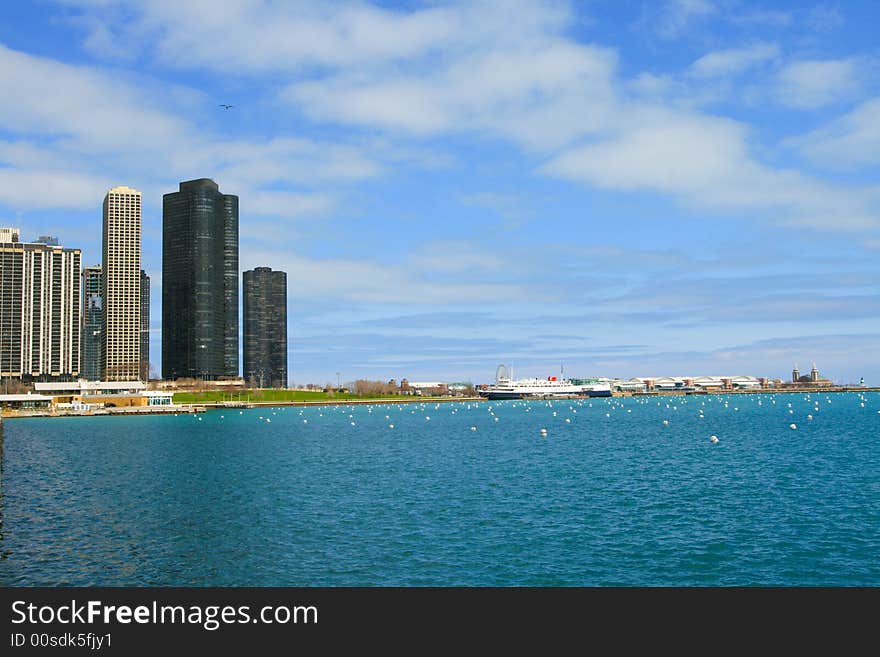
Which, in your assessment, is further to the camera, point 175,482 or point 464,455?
point 464,455

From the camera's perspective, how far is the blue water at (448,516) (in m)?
40.4

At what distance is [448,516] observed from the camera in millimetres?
55344

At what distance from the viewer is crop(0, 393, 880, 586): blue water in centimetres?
4038

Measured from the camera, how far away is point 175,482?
77.1 m

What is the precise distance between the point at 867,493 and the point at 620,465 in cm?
2757

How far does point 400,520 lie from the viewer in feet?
178

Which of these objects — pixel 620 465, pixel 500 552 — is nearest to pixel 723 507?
pixel 500 552
